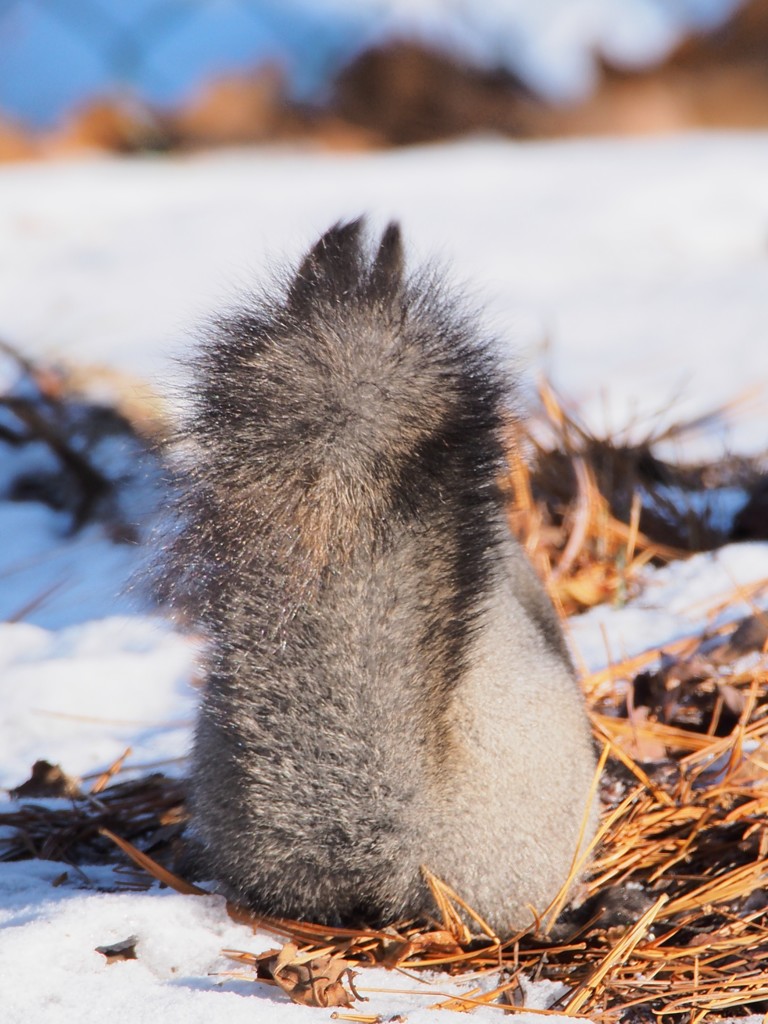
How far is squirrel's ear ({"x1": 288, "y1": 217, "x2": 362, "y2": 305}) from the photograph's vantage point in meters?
1.22

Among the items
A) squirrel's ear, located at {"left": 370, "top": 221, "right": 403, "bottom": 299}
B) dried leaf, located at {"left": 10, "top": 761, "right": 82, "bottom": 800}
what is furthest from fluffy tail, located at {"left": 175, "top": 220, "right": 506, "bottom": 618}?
dried leaf, located at {"left": 10, "top": 761, "right": 82, "bottom": 800}

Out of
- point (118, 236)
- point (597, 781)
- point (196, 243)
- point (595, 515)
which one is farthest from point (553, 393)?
point (118, 236)

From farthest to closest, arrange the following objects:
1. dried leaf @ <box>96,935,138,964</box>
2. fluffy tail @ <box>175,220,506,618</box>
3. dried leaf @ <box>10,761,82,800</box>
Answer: dried leaf @ <box>10,761,82,800</box> → dried leaf @ <box>96,935,138,964</box> → fluffy tail @ <box>175,220,506,618</box>

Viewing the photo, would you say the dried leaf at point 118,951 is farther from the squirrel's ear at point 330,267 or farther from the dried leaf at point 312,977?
the squirrel's ear at point 330,267

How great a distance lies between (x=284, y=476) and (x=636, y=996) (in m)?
0.76

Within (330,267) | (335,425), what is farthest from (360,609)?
(330,267)

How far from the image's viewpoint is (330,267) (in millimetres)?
1245

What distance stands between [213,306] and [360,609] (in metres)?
0.52

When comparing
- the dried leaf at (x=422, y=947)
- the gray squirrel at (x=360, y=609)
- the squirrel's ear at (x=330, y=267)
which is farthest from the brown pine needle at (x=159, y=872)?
the squirrel's ear at (x=330, y=267)

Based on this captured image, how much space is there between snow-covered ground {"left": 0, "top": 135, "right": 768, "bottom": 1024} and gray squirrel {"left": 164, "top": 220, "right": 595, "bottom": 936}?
0.13 metres

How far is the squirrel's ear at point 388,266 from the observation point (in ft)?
4.03

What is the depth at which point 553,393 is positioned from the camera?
2.84 m

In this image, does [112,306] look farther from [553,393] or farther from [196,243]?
[553,393]

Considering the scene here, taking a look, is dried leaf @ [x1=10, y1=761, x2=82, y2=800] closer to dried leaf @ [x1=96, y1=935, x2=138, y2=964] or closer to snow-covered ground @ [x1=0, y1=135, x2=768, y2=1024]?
Answer: snow-covered ground @ [x1=0, y1=135, x2=768, y2=1024]
